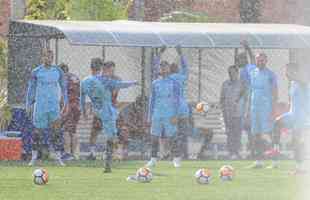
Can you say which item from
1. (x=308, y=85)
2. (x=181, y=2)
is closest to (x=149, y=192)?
(x=308, y=85)

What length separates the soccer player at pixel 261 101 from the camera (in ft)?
75.6

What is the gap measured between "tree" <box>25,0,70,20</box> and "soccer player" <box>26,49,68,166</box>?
9609 millimetres

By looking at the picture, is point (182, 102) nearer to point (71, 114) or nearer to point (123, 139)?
point (123, 139)

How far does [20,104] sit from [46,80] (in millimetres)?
2865

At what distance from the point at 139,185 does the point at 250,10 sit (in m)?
20.7

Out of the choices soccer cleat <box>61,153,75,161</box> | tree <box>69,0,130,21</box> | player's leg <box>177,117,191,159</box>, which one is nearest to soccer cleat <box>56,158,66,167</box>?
soccer cleat <box>61,153,75,161</box>

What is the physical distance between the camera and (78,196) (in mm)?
15914

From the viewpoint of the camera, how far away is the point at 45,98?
23.1 metres

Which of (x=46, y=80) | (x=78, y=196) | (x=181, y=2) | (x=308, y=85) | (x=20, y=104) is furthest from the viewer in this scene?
(x=181, y=2)

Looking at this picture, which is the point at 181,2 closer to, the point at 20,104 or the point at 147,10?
the point at 147,10

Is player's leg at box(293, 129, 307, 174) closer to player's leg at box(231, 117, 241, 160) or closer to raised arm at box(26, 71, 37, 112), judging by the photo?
raised arm at box(26, 71, 37, 112)

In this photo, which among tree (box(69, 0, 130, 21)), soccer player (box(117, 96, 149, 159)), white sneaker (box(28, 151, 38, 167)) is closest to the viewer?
white sneaker (box(28, 151, 38, 167))

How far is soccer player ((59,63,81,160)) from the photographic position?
24828 millimetres

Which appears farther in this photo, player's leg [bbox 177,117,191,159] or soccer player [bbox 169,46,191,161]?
player's leg [bbox 177,117,191,159]
